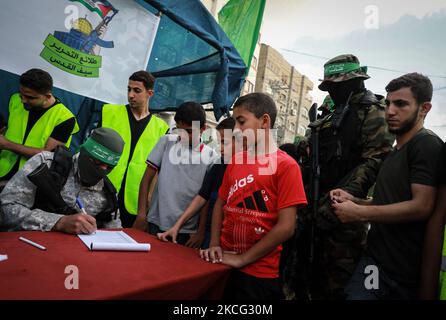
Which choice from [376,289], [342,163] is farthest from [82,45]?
[376,289]

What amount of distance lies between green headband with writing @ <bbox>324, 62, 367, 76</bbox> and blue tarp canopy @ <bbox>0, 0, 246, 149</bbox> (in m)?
1.24

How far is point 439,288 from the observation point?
49.9 inches

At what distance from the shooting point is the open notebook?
123 cm

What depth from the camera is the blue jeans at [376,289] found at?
1.35 meters

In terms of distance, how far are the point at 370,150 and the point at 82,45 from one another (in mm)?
2432

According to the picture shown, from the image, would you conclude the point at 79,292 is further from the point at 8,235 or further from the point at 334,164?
the point at 334,164

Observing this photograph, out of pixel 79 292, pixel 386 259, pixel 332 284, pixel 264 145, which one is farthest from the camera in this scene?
pixel 332 284

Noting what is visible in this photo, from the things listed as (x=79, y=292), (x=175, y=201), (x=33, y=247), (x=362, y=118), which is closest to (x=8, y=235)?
(x=33, y=247)

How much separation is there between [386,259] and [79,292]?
136cm

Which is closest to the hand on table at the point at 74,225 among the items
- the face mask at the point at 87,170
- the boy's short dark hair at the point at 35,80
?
the face mask at the point at 87,170

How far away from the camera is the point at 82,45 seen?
2.46 metres

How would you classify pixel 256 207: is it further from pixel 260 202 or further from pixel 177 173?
pixel 177 173

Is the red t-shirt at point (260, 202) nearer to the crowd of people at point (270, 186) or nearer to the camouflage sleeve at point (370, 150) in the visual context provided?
the crowd of people at point (270, 186)

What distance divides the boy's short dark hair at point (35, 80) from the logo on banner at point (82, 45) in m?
0.42
